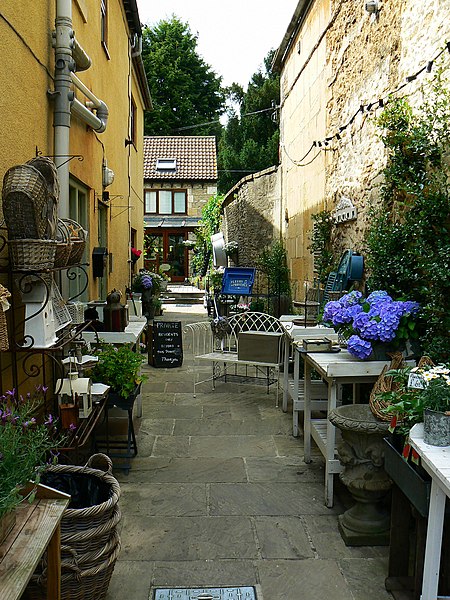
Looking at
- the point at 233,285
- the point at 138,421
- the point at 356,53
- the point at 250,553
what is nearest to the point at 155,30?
the point at 233,285

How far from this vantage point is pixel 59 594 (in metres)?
2.35

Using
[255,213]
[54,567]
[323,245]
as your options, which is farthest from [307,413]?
[255,213]

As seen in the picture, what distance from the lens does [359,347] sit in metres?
4.01

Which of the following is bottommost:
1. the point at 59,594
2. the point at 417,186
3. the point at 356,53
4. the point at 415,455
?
the point at 59,594

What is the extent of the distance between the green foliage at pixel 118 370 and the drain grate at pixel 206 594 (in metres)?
1.74

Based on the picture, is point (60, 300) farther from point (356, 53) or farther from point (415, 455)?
point (356, 53)

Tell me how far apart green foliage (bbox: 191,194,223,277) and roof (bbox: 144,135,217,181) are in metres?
3.25

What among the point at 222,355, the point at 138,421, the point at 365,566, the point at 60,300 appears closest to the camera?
the point at 365,566

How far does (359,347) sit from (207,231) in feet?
59.6

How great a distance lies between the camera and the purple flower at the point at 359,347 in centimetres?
400

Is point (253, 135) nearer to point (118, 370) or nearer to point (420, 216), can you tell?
point (420, 216)

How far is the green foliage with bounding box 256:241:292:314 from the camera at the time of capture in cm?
1133

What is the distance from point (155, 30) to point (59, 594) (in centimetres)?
3357

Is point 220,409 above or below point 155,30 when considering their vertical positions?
below
